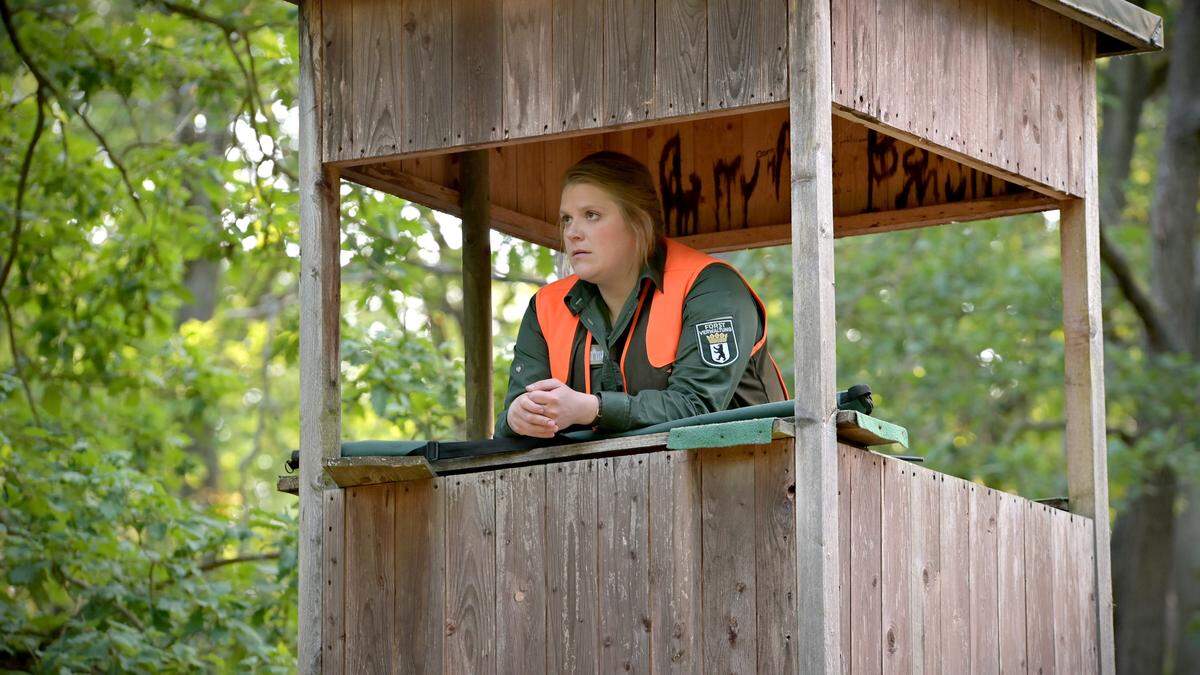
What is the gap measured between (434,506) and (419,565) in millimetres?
204

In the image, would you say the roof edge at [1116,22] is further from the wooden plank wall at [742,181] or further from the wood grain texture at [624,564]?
the wood grain texture at [624,564]

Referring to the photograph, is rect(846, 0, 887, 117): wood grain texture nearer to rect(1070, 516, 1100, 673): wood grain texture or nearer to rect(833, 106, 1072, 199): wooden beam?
rect(833, 106, 1072, 199): wooden beam

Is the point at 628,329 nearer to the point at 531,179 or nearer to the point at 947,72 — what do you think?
the point at 947,72

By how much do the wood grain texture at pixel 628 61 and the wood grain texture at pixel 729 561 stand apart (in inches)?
45.8

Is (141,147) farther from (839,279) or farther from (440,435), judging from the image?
(839,279)

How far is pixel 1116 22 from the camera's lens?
6.95 meters

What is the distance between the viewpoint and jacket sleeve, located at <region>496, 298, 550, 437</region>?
6.35 metres

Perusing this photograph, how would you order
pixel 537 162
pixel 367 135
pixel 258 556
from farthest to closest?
pixel 258 556, pixel 537 162, pixel 367 135

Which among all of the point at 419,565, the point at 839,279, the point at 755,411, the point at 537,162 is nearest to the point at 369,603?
the point at 419,565

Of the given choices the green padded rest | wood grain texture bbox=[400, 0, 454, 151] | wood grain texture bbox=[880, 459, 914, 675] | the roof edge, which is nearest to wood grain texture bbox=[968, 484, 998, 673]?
wood grain texture bbox=[880, 459, 914, 675]

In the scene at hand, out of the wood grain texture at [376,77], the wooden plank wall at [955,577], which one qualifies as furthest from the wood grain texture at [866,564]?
the wood grain texture at [376,77]

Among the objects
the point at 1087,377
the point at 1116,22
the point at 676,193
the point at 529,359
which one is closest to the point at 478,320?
the point at 676,193

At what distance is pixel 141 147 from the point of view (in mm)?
12188

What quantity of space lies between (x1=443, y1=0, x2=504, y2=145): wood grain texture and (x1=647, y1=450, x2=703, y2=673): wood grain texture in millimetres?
1328
